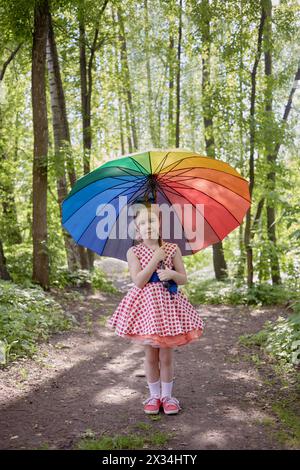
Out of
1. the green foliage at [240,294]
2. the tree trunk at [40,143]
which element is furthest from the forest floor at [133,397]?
the green foliage at [240,294]

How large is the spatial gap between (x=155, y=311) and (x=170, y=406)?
0.86 metres

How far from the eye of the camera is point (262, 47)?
31.1ft

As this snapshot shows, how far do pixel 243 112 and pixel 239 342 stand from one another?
5.77m

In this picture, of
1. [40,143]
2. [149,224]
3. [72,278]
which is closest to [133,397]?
[149,224]

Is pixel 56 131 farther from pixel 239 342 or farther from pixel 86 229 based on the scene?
pixel 86 229

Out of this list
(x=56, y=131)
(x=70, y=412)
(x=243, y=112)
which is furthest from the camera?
(x=56, y=131)

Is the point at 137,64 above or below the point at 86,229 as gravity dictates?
above

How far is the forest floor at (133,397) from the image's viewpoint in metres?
3.55

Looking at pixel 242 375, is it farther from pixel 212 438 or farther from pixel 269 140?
pixel 269 140

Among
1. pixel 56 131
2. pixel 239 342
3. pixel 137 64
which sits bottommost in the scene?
pixel 239 342

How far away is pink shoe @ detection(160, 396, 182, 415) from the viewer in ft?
13.3

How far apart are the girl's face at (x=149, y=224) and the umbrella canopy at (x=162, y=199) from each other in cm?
20
